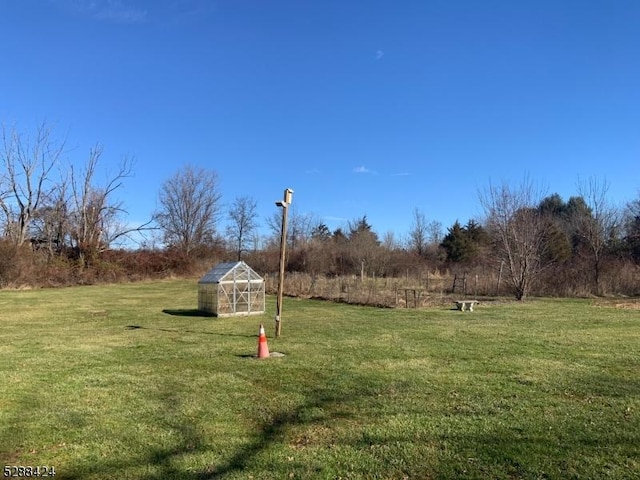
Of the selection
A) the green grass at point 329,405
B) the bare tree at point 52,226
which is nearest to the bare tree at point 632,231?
the green grass at point 329,405

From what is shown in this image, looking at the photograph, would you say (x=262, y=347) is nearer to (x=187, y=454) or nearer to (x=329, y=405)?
(x=329, y=405)

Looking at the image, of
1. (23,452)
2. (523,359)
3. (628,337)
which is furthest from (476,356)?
(23,452)

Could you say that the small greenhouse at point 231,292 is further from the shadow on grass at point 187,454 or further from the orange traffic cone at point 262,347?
the shadow on grass at point 187,454

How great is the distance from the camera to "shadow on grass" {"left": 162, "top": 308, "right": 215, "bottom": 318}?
19.3 m

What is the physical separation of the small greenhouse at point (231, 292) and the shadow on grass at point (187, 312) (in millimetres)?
198

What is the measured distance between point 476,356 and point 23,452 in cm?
751

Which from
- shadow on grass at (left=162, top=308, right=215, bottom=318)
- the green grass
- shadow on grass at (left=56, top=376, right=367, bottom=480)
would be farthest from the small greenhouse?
shadow on grass at (left=56, top=376, right=367, bottom=480)

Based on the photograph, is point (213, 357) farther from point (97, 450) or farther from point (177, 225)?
point (177, 225)

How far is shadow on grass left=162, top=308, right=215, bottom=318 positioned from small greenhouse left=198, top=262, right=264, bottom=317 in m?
0.20

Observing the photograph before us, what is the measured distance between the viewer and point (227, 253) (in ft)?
200

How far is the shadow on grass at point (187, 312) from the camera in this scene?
19297 mm

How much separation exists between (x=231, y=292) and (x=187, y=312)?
7.80 ft

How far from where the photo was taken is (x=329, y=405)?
618 cm

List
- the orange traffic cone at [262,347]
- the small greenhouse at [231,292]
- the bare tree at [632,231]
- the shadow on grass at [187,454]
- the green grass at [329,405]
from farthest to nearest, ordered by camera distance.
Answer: the bare tree at [632,231] < the small greenhouse at [231,292] < the orange traffic cone at [262,347] < the green grass at [329,405] < the shadow on grass at [187,454]
